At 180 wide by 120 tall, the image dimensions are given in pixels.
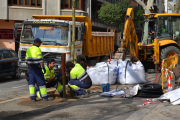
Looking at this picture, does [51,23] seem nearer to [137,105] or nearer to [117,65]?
[117,65]

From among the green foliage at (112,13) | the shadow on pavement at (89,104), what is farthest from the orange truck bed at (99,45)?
the green foliage at (112,13)

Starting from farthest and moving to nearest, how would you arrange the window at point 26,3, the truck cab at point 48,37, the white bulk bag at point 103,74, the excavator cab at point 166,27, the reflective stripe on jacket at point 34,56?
the window at point 26,3 < the excavator cab at point 166,27 < the truck cab at point 48,37 < the white bulk bag at point 103,74 < the reflective stripe on jacket at point 34,56

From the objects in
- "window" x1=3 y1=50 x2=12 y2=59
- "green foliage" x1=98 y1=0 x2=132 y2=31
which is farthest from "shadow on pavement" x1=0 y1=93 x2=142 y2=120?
"green foliage" x1=98 y1=0 x2=132 y2=31

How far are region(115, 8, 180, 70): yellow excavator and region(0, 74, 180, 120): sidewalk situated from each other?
692 cm

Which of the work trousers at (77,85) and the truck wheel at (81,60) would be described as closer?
the work trousers at (77,85)

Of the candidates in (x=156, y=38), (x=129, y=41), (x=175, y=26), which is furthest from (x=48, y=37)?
(x=175, y=26)

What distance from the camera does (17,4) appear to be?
2917 centimetres

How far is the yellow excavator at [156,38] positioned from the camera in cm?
1574

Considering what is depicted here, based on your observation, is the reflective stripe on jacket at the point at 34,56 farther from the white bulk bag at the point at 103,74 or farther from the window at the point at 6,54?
the window at the point at 6,54

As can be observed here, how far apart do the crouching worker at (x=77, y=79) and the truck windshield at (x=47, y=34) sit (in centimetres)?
416

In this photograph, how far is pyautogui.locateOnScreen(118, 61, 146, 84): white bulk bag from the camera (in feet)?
40.1

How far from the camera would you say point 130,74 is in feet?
40.1

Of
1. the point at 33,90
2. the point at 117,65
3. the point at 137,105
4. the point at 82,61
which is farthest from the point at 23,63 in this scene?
the point at 137,105

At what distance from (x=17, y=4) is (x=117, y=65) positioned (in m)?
19.0
